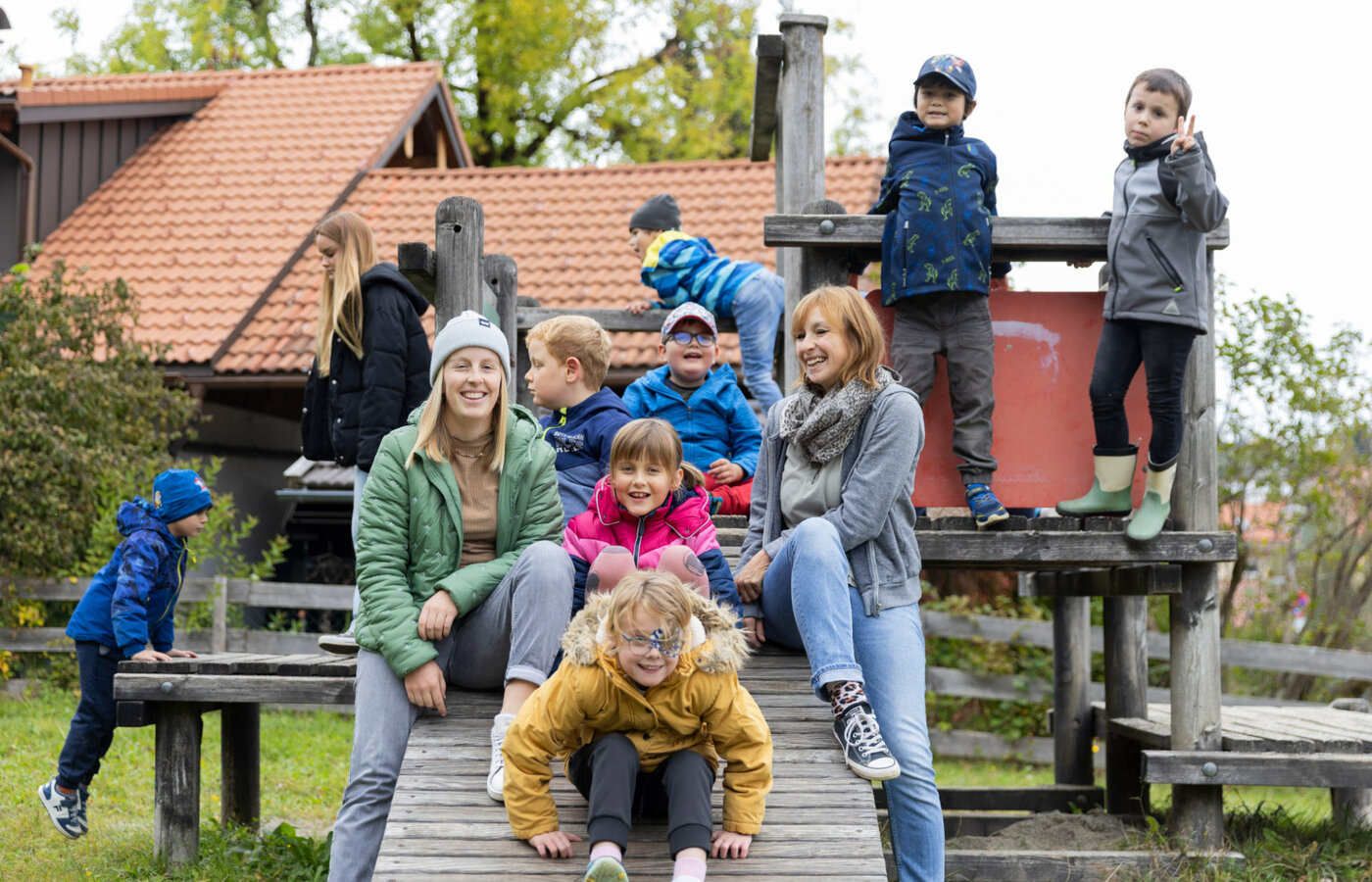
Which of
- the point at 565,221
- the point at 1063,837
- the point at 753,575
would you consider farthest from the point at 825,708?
the point at 565,221

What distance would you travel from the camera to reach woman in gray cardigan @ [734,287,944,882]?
12.1ft

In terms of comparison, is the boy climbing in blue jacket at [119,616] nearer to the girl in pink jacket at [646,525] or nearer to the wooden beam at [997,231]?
the girl in pink jacket at [646,525]

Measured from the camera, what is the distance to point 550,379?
15.2 feet

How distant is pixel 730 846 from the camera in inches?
127

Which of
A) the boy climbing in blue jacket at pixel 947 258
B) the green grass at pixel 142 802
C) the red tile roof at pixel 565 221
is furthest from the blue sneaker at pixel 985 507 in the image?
the red tile roof at pixel 565 221

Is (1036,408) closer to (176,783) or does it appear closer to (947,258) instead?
(947,258)

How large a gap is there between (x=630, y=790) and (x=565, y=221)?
11796 mm

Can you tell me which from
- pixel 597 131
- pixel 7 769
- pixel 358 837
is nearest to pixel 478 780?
pixel 358 837

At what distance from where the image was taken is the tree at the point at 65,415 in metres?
9.95

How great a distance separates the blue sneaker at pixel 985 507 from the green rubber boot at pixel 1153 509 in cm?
48

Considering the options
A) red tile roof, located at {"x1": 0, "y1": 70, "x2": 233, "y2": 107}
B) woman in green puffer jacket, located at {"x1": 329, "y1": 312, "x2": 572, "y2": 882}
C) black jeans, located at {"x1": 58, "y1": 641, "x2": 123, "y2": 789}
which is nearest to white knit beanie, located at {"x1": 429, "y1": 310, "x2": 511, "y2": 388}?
woman in green puffer jacket, located at {"x1": 329, "y1": 312, "x2": 572, "y2": 882}

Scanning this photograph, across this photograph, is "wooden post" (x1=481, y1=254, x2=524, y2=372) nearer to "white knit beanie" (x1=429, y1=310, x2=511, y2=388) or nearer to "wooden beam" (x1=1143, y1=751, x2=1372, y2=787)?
"white knit beanie" (x1=429, y1=310, x2=511, y2=388)

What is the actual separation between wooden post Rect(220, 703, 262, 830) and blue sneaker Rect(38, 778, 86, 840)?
0.68 metres

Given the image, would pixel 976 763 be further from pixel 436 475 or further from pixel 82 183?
pixel 82 183
